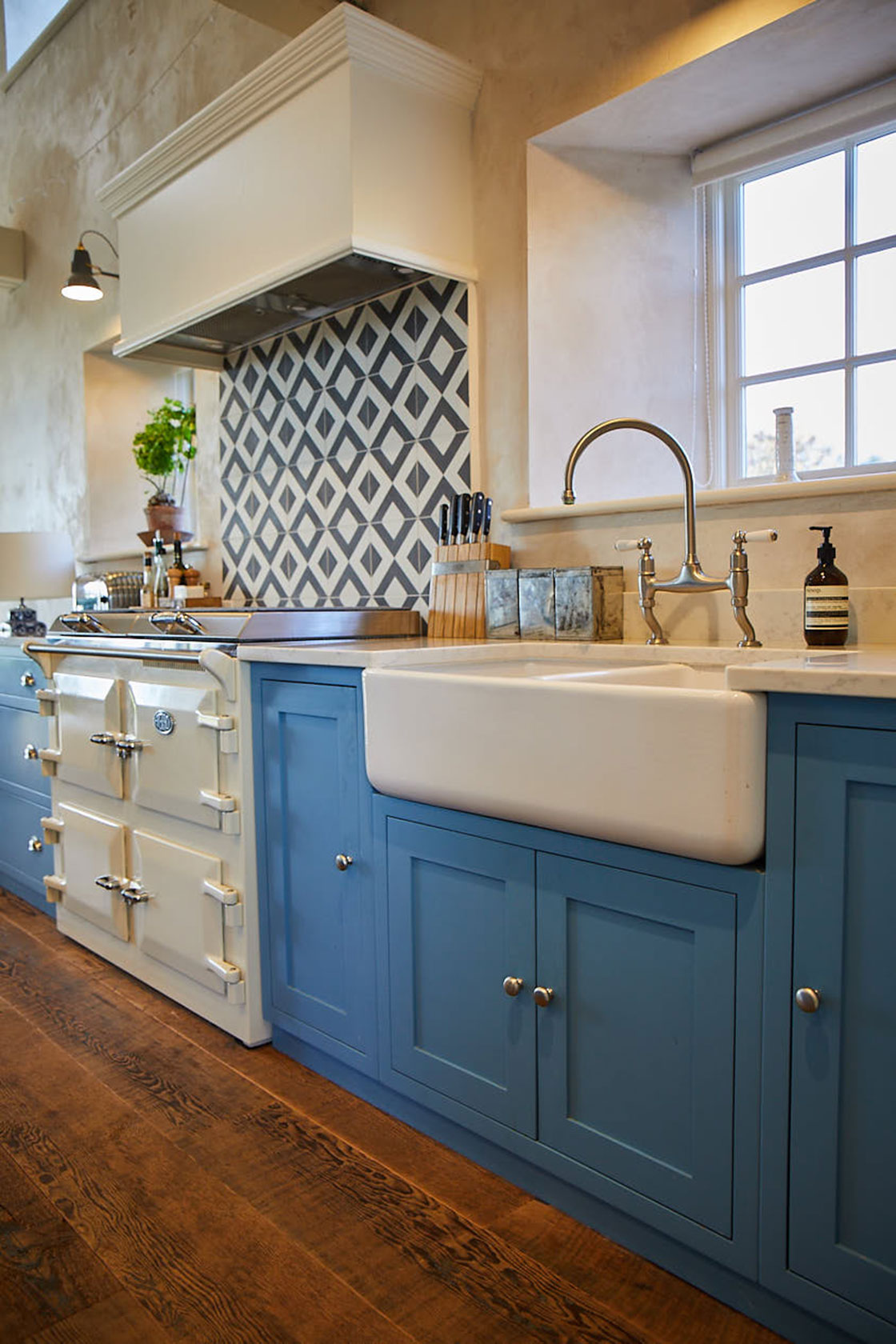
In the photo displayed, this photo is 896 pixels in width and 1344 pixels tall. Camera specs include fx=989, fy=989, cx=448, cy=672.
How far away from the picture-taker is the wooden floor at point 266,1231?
52.4 inches

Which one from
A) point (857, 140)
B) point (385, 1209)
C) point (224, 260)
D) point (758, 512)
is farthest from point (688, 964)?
Result: point (224, 260)

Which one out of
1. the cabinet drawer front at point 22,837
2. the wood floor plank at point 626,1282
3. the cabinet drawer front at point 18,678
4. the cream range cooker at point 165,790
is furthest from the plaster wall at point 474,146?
the cabinet drawer front at point 22,837

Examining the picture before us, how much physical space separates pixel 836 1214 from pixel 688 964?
32cm

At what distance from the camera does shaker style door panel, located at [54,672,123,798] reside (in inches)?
100

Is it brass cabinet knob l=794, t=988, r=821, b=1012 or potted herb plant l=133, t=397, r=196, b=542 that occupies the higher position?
potted herb plant l=133, t=397, r=196, b=542

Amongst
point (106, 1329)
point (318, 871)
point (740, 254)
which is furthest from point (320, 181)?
point (106, 1329)

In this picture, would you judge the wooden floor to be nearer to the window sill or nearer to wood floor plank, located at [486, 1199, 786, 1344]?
wood floor plank, located at [486, 1199, 786, 1344]

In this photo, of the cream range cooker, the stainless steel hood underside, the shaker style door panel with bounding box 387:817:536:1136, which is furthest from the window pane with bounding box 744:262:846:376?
the shaker style door panel with bounding box 387:817:536:1136

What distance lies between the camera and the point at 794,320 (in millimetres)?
2271

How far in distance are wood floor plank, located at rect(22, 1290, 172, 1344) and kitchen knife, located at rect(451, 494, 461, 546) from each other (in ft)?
5.74

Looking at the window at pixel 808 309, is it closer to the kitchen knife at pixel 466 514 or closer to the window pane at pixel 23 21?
the kitchen knife at pixel 466 514

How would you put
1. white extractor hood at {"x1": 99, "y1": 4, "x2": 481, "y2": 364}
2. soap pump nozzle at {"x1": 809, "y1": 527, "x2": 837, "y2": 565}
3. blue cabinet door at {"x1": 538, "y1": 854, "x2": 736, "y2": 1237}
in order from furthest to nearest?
1. white extractor hood at {"x1": 99, "y1": 4, "x2": 481, "y2": 364}
2. soap pump nozzle at {"x1": 809, "y1": 527, "x2": 837, "y2": 565}
3. blue cabinet door at {"x1": 538, "y1": 854, "x2": 736, "y2": 1237}

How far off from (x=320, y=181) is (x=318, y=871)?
5.35ft

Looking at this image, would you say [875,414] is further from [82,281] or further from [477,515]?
[82,281]
